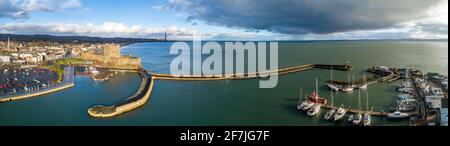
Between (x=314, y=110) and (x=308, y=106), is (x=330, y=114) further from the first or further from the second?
(x=308, y=106)

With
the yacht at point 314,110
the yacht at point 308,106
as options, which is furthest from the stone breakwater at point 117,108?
the yacht at point 314,110

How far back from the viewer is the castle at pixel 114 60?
19.3m

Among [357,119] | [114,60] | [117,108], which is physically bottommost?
[357,119]

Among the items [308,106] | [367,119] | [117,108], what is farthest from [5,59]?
[367,119]

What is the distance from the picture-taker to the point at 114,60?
20.1 m

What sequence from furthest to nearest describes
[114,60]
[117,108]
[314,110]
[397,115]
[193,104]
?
[114,60]
[193,104]
[117,108]
[314,110]
[397,115]

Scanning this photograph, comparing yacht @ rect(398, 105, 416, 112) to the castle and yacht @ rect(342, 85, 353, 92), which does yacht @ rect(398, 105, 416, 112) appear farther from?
the castle

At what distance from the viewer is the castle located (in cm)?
1932

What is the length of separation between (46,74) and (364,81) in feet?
40.7

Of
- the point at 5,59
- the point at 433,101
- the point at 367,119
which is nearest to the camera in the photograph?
the point at 367,119

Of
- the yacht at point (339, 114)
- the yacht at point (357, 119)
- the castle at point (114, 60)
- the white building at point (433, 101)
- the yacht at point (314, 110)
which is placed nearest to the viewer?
the yacht at point (357, 119)

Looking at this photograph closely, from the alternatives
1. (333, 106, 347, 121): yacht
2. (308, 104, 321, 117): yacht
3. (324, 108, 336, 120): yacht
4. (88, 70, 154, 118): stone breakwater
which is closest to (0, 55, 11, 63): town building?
(88, 70, 154, 118): stone breakwater

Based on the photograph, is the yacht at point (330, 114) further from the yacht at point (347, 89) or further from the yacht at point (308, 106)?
the yacht at point (347, 89)
